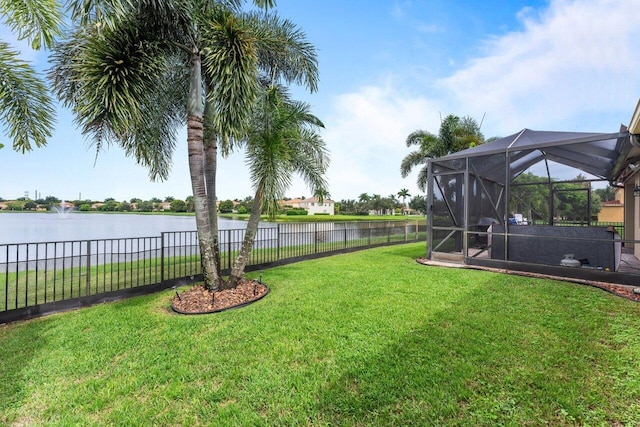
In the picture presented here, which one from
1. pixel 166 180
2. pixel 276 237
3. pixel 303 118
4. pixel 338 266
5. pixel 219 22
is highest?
pixel 219 22

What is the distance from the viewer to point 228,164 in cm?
571

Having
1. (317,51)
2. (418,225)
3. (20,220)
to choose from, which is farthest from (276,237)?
(20,220)

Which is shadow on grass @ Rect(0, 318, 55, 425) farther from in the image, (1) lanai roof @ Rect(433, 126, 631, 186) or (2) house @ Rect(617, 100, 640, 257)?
(1) lanai roof @ Rect(433, 126, 631, 186)

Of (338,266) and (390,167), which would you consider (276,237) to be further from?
(390,167)

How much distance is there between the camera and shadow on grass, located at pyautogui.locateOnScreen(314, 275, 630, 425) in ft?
6.31

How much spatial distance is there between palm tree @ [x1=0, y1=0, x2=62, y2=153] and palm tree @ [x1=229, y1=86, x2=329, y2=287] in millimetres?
2768

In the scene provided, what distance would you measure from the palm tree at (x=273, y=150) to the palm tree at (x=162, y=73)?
483 mm

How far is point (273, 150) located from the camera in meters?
4.79

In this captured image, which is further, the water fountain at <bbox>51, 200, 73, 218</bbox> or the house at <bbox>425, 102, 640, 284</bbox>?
the water fountain at <bbox>51, 200, 73, 218</bbox>

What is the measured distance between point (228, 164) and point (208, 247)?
1.90 metres

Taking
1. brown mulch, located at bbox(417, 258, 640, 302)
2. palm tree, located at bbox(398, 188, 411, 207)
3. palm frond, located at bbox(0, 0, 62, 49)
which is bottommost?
brown mulch, located at bbox(417, 258, 640, 302)

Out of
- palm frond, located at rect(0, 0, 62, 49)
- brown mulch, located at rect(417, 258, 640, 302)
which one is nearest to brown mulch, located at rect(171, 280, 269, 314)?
palm frond, located at rect(0, 0, 62, 49)

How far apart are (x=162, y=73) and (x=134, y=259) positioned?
4.47 m

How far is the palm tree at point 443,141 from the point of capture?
14.5m
